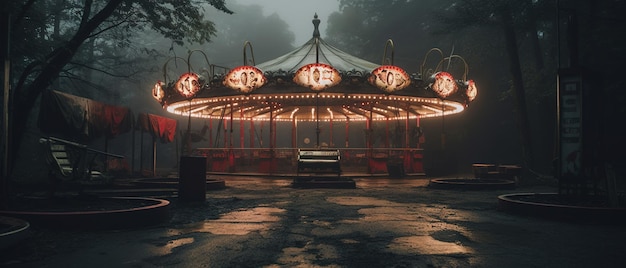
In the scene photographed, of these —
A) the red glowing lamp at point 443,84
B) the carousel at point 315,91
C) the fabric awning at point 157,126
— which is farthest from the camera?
the fabric awning at point 157,126

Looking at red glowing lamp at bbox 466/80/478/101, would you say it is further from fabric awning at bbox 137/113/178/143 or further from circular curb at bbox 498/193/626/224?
fabric awning at bbox 137/113/178/143

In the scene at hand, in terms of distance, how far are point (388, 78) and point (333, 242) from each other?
1089 cm

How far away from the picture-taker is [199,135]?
21.0 meters

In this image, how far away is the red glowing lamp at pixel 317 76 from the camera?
14.5m

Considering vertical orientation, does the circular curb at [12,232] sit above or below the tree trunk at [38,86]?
below

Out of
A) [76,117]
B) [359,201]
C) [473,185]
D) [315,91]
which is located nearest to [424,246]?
[359,201]

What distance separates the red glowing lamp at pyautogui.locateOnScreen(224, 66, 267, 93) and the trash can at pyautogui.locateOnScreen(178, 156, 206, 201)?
697cm

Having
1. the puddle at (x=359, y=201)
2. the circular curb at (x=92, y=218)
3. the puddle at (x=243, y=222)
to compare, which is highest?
the circular curb at (x=92, y=218)

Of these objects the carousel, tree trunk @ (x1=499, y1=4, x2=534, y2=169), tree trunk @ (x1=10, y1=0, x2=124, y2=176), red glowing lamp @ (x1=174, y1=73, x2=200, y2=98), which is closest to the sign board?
the carousel

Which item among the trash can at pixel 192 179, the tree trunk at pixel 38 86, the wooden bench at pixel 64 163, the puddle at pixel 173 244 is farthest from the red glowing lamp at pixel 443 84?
the puddle at pixel 173 244

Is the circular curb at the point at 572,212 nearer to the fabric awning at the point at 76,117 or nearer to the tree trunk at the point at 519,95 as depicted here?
the fabric awning at the point at 76,117

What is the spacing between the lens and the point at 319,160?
46.6ft

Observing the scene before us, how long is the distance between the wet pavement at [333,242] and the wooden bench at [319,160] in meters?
6.52

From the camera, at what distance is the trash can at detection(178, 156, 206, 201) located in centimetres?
841
